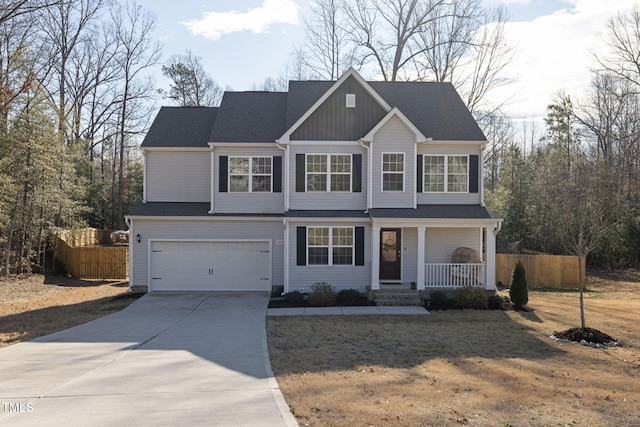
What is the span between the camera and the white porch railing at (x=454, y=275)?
1739 cm

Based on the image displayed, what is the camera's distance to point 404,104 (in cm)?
2069

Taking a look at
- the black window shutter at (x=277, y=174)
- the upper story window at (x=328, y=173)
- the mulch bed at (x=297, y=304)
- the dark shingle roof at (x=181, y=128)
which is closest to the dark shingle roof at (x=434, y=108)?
the upper story window at (x=328, y=173)

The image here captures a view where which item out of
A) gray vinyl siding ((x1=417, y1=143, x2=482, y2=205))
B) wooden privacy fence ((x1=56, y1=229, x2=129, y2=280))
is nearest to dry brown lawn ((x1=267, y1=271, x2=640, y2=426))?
gray vinyl siding ((x1=417, y1=143, x2=482, y2=205))

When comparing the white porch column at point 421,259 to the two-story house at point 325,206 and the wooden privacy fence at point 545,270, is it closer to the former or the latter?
the two-story house at point 325,206

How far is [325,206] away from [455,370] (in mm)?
10018

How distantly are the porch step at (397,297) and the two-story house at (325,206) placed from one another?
60cm

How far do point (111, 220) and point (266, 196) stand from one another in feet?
75.3

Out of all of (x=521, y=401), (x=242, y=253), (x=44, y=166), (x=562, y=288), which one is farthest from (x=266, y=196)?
(x=562, y=288)

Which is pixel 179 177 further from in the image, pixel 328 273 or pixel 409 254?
pixel 409 254

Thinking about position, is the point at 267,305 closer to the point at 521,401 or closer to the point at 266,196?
the point at 266,196

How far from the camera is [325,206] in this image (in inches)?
714

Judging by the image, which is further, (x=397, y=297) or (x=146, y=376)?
(x=397, y=297)

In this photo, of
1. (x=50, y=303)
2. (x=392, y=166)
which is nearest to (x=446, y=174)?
(x=392, y=166)

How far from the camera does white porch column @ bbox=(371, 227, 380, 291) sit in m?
17.0
